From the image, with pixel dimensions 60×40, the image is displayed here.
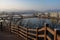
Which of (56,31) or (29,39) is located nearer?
(56,31)

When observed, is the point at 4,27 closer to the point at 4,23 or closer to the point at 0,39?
the point at 4,23

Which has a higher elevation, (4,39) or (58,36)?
(58,36)

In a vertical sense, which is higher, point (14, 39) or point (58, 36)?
point (58, 36)

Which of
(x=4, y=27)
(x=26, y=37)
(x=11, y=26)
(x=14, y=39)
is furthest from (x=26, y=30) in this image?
(x=4, y=27)

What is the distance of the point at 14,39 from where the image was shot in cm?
1300

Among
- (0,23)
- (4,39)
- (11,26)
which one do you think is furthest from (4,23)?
(4,39)

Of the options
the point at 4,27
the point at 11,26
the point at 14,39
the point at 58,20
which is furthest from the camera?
the point at 58,20

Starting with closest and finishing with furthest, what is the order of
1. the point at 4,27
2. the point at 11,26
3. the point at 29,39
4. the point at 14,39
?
the point at 29,39 → the point at 14,39 → the point at 11,26 → the point at 4,27

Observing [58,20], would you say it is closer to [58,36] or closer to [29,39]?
[29,39]

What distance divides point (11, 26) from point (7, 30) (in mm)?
886

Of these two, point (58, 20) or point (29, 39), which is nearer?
point (29, 39)

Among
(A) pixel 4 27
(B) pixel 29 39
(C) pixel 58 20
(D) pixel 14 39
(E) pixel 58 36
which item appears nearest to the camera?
(E) pixel 58 36

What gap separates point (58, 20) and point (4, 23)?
10.7 metres

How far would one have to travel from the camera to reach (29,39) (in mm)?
11383
